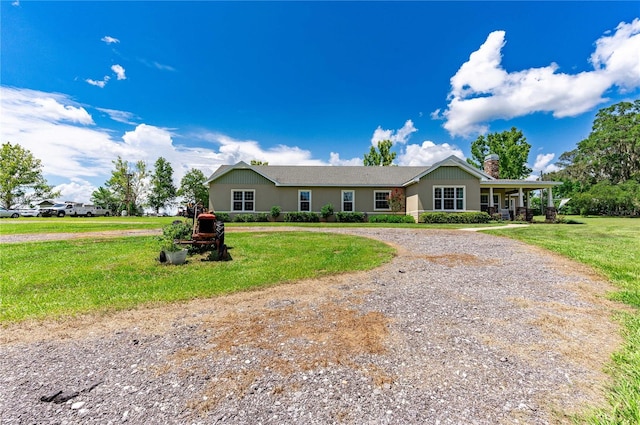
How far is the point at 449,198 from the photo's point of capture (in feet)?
66.1

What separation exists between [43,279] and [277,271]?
177 inches

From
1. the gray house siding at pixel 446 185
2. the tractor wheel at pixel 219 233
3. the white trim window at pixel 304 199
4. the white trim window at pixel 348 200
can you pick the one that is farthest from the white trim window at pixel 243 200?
the tractor wheel at pixel 219 233

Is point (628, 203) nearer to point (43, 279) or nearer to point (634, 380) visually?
point (634, 380)

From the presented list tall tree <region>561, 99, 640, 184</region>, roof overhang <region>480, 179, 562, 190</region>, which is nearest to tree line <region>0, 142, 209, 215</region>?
roof overhang <region>480, 179, 562, 190</region>

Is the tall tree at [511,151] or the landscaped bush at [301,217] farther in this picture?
the tall tree at [511,151]

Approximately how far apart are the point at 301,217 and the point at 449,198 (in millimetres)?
10573

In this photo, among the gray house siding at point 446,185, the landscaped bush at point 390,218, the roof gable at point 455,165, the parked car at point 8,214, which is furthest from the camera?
the parked car at point 8,214

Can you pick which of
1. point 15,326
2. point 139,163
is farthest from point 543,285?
point 139,163

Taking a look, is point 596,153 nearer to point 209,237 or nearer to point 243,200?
point 243,200

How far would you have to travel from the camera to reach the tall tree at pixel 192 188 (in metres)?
42.6

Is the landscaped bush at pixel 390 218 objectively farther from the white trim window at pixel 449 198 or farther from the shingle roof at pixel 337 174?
the shingle roof at pixel 337 174

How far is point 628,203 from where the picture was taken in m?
29.6

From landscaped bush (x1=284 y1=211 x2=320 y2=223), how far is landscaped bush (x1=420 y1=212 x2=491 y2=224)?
7.89 meters

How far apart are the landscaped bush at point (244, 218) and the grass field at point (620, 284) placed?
1606cm
